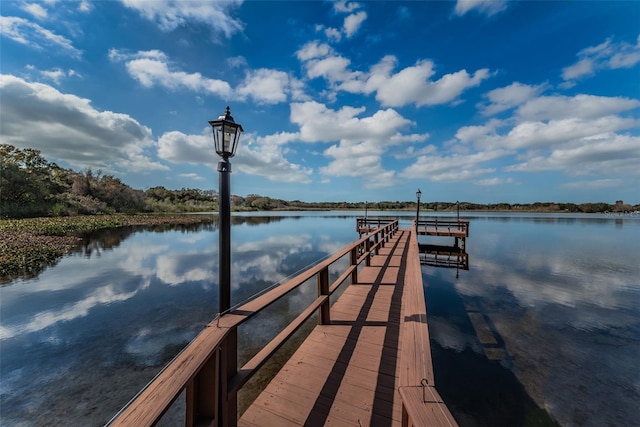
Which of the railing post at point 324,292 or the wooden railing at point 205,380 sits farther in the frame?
the railing post at point 324,292

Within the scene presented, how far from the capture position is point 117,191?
137ft

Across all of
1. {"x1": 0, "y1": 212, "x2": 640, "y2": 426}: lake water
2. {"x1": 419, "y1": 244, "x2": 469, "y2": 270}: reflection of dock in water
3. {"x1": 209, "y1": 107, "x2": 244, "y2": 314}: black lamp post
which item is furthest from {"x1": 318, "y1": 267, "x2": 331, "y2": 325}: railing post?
{"x1": 419, "y1": 244, "x2": 469, "y2": 270}: reflection of dock in water

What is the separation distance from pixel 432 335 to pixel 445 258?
472 inches

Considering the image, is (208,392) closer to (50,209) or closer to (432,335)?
(432,335)

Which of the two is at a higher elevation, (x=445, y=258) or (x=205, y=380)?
(x=205, y=380)

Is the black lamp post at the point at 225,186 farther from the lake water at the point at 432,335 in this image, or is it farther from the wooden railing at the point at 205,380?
the lake water at the point at 432,335

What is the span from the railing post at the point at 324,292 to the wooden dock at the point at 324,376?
0.6 inches

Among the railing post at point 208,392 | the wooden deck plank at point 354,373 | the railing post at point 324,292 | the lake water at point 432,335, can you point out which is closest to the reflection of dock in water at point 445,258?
the lake water at point 432,335

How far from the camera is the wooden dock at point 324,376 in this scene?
1268 millimetres

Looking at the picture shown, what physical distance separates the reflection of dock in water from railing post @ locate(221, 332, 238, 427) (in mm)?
13361

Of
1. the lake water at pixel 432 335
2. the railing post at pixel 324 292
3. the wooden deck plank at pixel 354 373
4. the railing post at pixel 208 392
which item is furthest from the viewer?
the lake water at pixel 432 335

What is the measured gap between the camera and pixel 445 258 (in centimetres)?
1681

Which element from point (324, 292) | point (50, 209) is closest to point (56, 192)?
point (50, 209)

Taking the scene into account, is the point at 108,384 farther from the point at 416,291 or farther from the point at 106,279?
the point at 106,279
